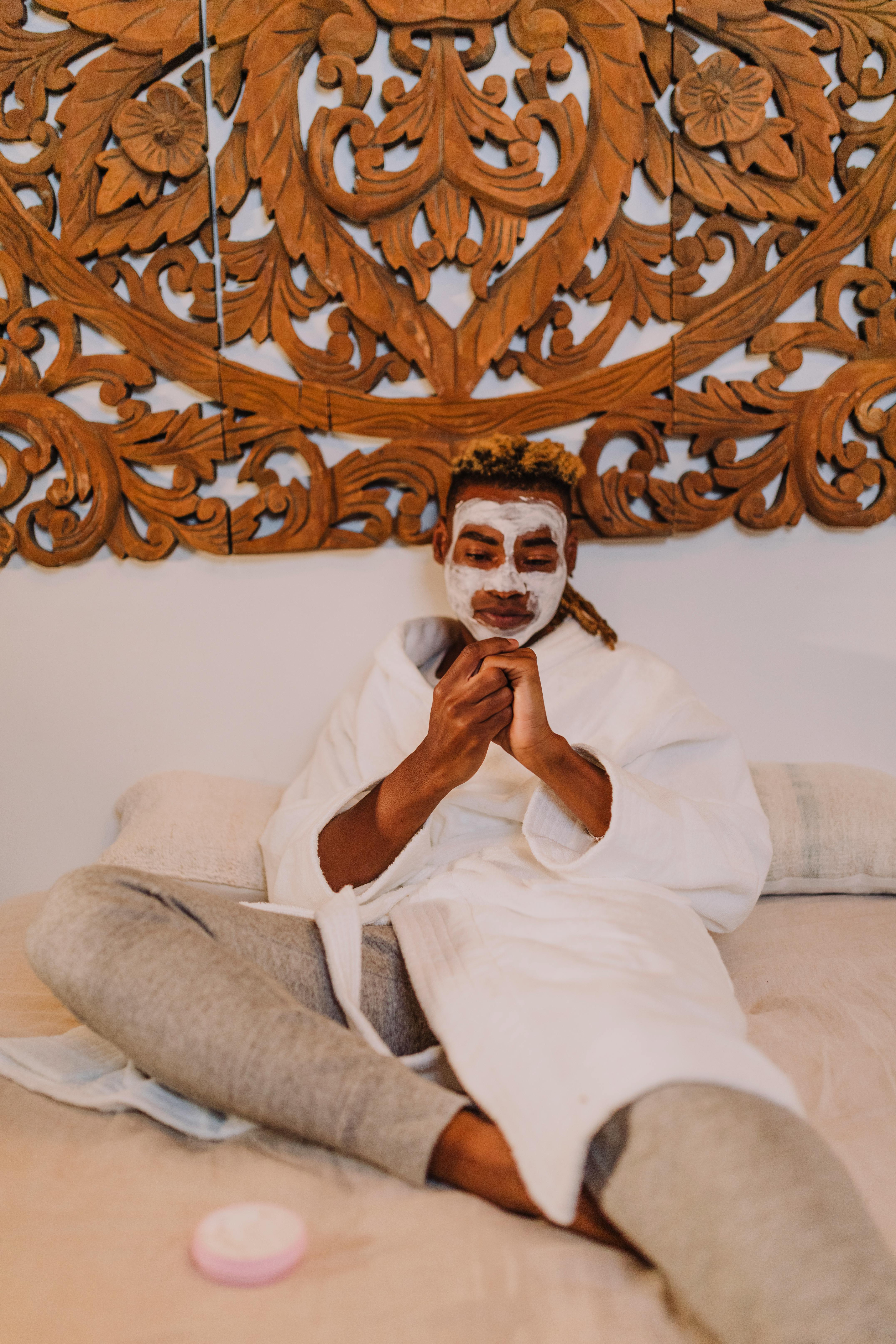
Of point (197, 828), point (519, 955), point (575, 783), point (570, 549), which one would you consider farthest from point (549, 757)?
point (197, 828)

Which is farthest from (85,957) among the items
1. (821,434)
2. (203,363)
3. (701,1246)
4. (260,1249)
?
(821,434)

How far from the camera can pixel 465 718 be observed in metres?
1.30

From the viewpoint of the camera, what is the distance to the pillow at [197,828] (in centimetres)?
163

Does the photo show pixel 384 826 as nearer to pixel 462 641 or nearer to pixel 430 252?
pixel 462 641

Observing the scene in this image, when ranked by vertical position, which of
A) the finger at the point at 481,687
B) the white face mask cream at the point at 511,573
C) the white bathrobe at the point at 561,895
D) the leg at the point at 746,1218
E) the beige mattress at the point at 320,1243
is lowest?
the beige mattress at the point at 320,1243

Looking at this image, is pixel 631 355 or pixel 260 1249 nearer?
pixel 260 1249

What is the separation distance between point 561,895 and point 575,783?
149mm

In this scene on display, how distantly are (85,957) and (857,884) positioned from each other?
1289mm

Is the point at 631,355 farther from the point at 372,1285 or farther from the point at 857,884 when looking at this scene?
the point at 372,1285

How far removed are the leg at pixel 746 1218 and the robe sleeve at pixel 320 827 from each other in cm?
53

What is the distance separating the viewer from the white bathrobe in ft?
2.91

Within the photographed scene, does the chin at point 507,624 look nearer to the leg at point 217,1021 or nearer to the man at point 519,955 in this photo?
the man at point 519,955

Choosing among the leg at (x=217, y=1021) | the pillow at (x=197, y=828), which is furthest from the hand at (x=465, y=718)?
the pillow at (x=197, y=828)

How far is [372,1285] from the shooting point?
0.80 m
